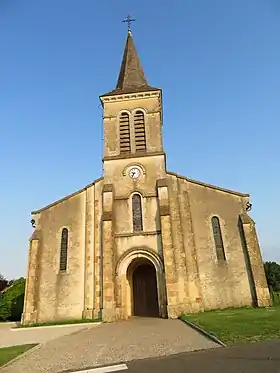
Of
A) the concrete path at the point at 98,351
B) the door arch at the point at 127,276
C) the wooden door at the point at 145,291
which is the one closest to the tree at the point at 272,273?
the wooden door at the point at 145,291

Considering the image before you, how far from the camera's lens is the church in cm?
1808

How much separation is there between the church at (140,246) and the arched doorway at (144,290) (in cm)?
7

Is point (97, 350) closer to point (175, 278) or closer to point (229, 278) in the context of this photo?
point (175, 278)

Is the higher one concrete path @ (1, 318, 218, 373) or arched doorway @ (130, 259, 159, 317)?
arched doorway @ (130, 259, 159, 317)

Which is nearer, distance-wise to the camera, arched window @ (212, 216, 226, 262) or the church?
the church

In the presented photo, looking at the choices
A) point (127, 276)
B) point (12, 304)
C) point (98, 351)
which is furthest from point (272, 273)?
point (98, 351)

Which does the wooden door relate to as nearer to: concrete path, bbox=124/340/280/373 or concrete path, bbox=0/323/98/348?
concrete path, bbox=0/323/98/348

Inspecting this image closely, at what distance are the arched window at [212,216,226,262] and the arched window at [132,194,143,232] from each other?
4800mm

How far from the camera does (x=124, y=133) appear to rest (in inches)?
920

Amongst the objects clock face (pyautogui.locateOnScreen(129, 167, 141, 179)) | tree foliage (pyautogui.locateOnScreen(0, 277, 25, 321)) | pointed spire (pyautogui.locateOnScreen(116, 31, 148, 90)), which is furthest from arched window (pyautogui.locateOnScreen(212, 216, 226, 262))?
tree foliage (pyautogui.locateOnScreen(0, 277, 25, 321))

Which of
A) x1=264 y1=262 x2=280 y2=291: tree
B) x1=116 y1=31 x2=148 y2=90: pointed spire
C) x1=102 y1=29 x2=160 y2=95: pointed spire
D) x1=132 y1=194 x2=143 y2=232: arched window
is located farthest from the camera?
x1=264 y1=262 x2=280 y2=291: tree

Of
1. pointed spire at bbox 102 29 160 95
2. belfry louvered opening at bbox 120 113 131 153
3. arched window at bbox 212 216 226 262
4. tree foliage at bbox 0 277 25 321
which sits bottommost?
tree foliage at bbox 0 277 25 321

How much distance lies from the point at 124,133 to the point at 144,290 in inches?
467

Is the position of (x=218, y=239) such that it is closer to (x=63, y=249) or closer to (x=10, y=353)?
(x=63, y=249)
